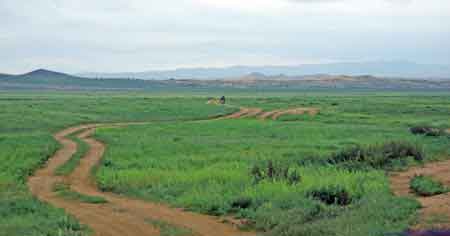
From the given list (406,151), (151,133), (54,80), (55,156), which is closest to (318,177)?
(406,151)

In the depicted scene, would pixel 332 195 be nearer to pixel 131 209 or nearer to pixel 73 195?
pixel 131 209

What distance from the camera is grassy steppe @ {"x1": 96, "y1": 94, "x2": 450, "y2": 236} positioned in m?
13.2

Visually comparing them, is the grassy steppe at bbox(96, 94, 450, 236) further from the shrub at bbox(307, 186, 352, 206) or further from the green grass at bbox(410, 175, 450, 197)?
the green grass at bbox(410, 175, 450, 197)

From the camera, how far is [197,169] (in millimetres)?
21578

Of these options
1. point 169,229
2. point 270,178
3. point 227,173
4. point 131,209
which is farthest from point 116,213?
point 227,173

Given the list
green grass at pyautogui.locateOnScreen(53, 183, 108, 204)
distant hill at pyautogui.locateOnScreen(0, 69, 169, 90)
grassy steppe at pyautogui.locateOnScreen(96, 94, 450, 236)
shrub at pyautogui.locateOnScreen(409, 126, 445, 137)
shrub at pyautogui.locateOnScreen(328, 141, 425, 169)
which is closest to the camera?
grassy steppe at pyautogui.locateOnScreen(96, 94, 450, 236)

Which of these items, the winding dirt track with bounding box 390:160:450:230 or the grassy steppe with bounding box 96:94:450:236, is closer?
the winding dirt track with bounding box 390:160:450:230

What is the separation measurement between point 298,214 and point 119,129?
26212 millimetres

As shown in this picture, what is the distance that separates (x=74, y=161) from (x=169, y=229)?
38.0 feet

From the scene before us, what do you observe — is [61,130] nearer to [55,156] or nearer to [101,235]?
[55,156]

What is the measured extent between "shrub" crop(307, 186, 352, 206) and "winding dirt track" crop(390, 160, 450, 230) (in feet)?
5.52

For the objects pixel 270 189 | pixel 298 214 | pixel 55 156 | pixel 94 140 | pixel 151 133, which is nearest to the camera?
pixel 298 214

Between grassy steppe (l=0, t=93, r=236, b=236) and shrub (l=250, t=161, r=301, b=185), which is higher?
shrub (l=250, t=161, r=301, b=185)

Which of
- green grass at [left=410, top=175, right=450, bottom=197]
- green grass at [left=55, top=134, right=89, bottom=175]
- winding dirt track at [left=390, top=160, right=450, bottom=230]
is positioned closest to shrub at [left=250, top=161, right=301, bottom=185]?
Answer: winding dirt track at [left=390, top=160, right=450, bottom=230]
